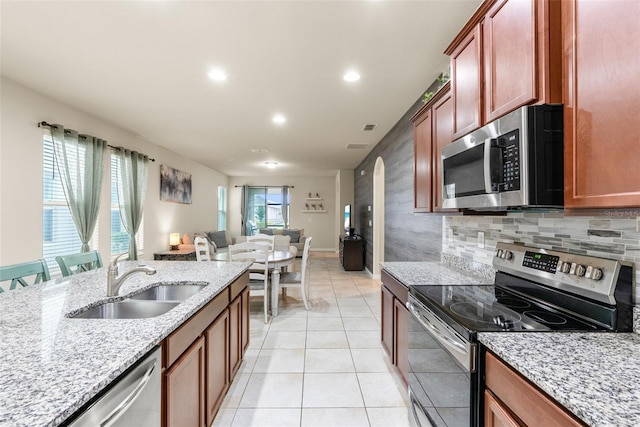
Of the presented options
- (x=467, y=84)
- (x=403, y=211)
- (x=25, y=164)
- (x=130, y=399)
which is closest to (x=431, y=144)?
(x=467, y=84)

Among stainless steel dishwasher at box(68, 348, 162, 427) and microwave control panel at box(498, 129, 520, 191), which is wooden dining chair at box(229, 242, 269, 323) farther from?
microwave control panel at box(498, 129, 520, 191)

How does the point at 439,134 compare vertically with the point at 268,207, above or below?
above

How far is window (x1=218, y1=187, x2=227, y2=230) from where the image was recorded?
370 inches

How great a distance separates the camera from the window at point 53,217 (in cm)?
328

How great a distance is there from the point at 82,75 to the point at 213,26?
1671 mm

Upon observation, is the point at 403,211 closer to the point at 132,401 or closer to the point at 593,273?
the point at 593,273

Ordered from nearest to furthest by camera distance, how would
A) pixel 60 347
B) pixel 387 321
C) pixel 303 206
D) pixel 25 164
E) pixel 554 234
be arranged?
pixel 60 347 → pixel 554 234 → pixel 387 321 → pixel 25 164 → pixel 303 206

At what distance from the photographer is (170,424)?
1154 millimetres

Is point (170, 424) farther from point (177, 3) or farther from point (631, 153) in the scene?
point (177, 3)

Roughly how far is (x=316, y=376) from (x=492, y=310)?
1.55 m

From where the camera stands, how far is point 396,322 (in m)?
2.14

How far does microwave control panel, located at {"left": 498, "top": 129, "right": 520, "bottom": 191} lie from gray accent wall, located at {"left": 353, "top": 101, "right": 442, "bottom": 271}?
1.49 meters

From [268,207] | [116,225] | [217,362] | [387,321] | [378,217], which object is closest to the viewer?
[217,362]

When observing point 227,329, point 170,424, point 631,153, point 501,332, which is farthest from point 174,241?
point 631,153
